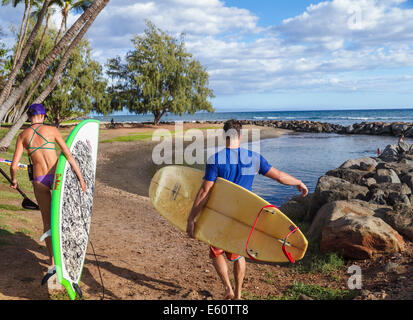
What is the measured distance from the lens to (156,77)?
40.0 meters

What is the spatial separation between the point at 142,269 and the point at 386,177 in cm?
932

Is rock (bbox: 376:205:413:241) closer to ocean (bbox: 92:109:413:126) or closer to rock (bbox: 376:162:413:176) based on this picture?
rock (bbox: 376:162:413:176)

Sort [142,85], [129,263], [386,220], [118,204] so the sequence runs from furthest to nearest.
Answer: [142,85] → [118,204] → [386,220] → [129,263]

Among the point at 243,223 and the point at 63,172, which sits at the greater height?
the point at 63,172

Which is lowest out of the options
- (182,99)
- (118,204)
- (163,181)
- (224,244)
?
(118,204)

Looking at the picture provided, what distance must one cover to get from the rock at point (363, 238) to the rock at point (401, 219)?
0.70 feet

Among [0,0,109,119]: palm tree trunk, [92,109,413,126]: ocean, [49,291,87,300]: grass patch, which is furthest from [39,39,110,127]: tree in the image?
[49,291,87,300]: grass patch

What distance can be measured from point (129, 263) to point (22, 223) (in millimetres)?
2522

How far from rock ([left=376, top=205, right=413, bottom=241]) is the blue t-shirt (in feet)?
12.7

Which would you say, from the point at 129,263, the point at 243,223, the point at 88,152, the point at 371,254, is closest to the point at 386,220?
the point at 371,254

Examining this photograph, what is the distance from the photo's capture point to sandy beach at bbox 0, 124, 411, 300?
179 inches

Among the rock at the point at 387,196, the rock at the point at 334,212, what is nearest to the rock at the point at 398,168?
the rock at the point at 387,196

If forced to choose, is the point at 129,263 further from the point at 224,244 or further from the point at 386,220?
the point at 386,220
